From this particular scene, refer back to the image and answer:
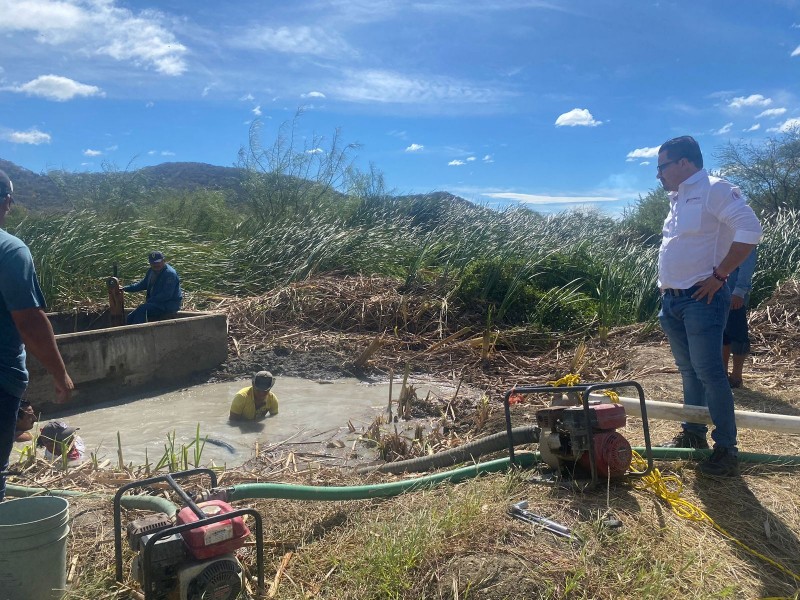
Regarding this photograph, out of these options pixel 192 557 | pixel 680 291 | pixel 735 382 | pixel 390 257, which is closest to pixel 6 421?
pixel 192 557

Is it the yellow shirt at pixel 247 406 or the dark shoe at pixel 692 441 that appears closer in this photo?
the dark shoe at pixel 692 441

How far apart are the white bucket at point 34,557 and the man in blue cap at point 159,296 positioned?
5968 mm

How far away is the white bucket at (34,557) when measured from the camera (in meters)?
2.45

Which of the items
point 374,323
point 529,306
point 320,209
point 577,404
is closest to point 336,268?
point 374,323

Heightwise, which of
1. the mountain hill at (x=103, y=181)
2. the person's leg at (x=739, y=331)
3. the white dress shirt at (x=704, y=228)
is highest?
the mountain hill at (x=103, y=181)

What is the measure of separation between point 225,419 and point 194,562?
4030 mm

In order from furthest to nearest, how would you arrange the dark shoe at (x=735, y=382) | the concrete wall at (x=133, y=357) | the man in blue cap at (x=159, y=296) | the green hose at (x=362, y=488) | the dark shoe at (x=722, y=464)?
the man in blue cap at (x=159, y=296) < the concrete wall at (x=133, y=357) < the dark shoe at (x=735, y=382) < the dark shoe at (x=722, y=464) < the green hose at (x=362, y=488)

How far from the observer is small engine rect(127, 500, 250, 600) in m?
2.45

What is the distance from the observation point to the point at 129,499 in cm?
317

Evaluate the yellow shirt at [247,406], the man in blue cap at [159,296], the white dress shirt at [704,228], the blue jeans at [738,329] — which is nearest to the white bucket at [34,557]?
the white dress shirt at [704,228]

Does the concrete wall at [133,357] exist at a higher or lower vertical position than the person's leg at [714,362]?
lower

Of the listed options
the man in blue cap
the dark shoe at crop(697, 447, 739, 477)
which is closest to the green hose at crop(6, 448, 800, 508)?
the dark shoe at crop(697, 447, 739, 477)

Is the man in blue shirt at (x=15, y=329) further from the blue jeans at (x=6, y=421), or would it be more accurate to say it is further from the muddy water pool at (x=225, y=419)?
the muddy water pool at (x=225, y=419)

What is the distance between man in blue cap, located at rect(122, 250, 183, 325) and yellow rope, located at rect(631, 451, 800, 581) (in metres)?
6.68
